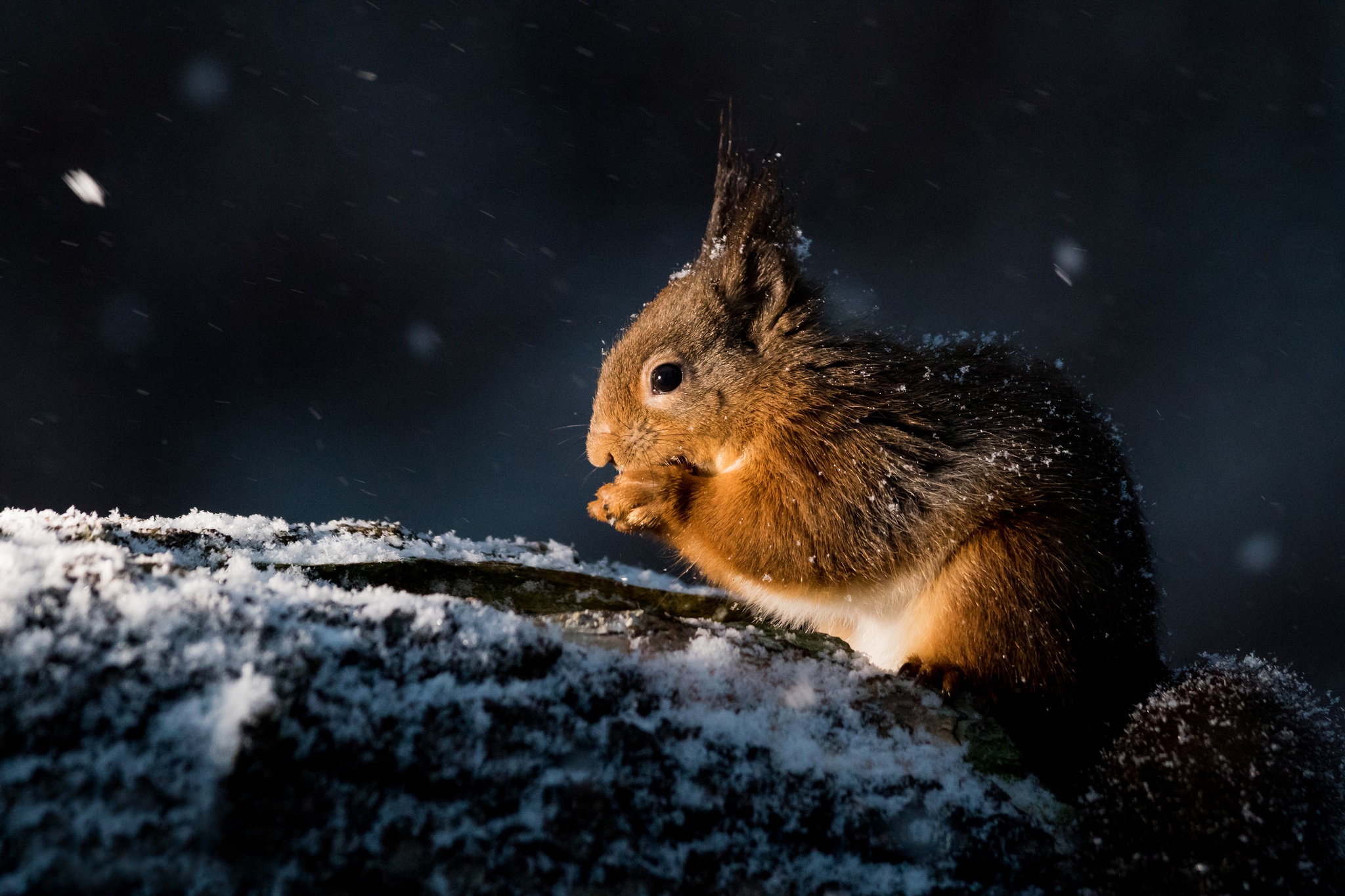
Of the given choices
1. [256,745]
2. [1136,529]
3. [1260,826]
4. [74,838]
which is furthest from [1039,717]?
[74,838]

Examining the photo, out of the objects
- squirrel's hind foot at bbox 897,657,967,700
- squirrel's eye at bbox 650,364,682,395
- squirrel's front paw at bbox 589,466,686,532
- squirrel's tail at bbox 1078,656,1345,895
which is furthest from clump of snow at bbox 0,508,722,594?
squirrel's tail at bbox 1078,656,1345,895

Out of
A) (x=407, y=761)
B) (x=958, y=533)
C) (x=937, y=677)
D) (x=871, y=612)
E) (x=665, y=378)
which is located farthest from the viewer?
(x=665, y=378)

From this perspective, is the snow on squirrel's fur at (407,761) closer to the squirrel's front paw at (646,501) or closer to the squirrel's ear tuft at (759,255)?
the squirrel's front paw at (646,501)

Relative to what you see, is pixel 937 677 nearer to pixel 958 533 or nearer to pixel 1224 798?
pixel 958 533

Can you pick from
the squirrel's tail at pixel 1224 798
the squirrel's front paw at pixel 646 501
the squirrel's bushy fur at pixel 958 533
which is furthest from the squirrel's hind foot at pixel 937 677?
the squirrel's front paw at pixel 646 501

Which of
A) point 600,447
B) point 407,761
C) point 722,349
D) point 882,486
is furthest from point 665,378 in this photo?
point 407,761
